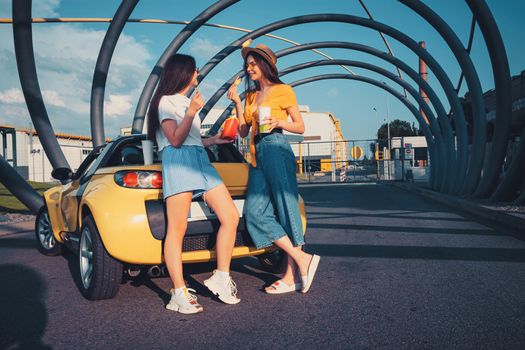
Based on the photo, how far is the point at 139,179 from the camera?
3242 millimetres

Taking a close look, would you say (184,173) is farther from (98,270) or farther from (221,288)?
(98,270)

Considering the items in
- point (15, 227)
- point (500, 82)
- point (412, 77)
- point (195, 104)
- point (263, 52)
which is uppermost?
point (412, 77)

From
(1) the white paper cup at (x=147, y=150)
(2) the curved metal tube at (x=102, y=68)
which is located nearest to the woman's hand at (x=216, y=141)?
(1) the white paper cup at (x=147, y=150)

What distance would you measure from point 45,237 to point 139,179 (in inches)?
118

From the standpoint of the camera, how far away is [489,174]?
34.3 ft

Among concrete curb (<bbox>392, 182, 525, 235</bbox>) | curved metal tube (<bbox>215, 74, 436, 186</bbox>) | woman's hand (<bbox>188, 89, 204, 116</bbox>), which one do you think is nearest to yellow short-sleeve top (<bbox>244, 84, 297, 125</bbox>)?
woman's hand (<bbox>188, 89, 204, 116</bbox>)

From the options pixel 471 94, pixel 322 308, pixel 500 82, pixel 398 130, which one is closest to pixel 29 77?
pixel 322 308

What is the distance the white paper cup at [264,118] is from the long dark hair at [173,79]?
558 millimetres

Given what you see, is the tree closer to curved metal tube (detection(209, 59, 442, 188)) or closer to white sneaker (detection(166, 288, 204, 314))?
curved metal tube (detection(209, 59, 442, 188))

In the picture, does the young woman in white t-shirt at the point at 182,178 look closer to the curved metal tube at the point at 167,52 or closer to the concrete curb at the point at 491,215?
the concrete curb at the point at 491,215

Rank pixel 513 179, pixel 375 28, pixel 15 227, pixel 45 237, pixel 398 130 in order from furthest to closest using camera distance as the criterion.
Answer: pixel 398 130, pixel 375 28, pixel 513 179, pixel 15 227, pixel 45 237

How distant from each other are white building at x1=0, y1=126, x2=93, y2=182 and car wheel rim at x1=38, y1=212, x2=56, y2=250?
51.3ft

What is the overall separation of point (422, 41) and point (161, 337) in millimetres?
32272

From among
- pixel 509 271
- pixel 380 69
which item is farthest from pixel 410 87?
pixel 509 271
